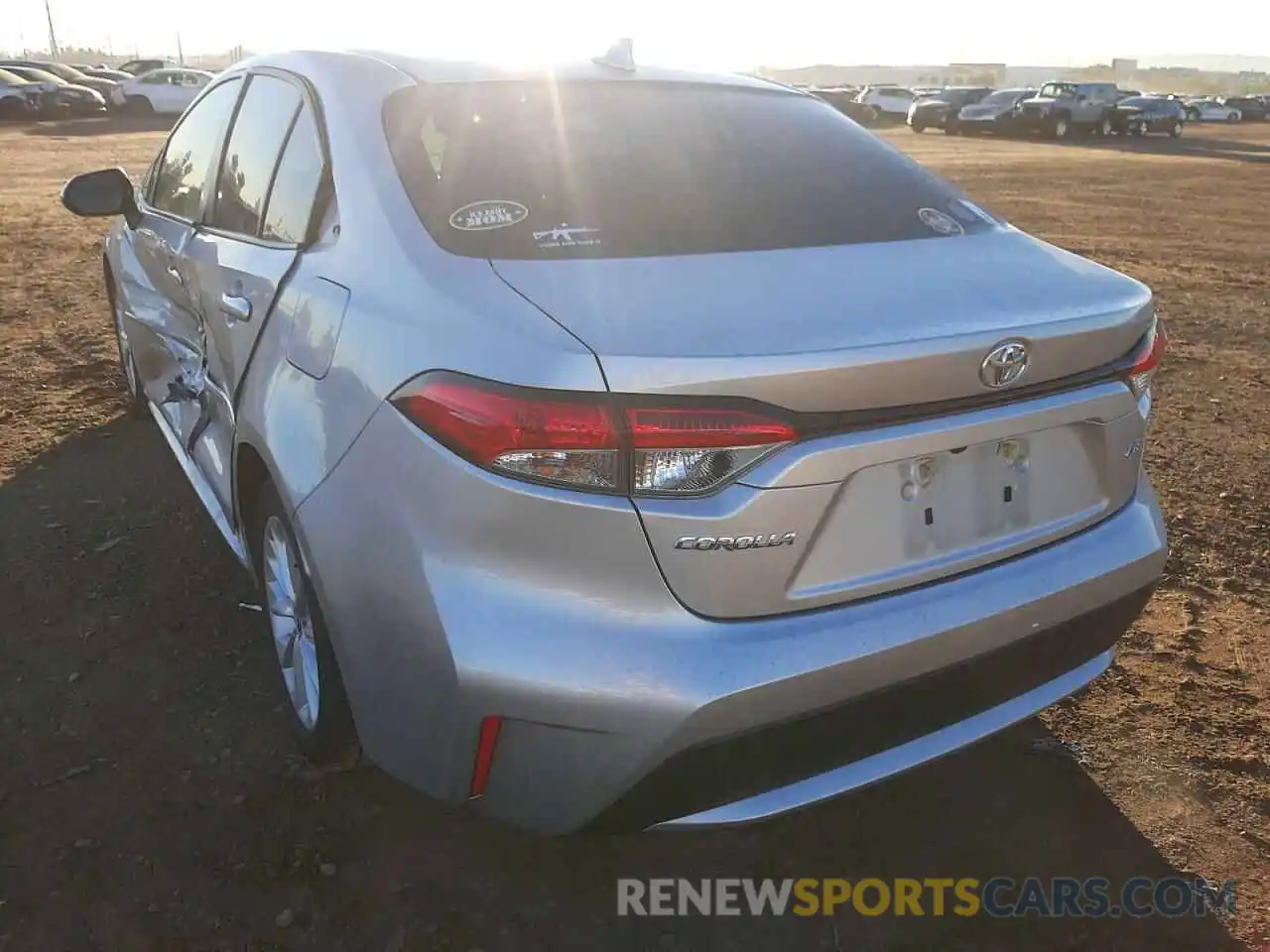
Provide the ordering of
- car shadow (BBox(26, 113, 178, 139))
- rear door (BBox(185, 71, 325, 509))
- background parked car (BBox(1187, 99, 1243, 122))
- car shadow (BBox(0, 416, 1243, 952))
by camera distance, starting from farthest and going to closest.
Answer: background parked car (BBox(1187, 99, 1243, 122)), car shadow (BBox(26, 113, 178, 139)), rear door (BBox(185, 71, 325, 509)), car shadow (BBox(0, 416, 1243, 952))

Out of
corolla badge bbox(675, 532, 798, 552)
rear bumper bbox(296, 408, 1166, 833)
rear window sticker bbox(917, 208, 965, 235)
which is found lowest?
rear bumper bbox(296, 408, 1166, 833)

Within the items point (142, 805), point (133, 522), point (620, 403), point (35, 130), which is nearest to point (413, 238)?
point (620, 403)

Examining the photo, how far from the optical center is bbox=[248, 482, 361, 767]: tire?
7.79ft

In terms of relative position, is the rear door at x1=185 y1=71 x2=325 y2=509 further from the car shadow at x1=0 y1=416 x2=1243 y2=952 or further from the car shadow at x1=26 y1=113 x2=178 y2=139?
the car shadow at x1=26 y1=113 x2=178 y2=139

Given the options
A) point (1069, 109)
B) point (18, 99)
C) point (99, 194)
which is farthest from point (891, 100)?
point (99, 194)

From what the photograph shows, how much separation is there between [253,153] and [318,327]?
1.00m

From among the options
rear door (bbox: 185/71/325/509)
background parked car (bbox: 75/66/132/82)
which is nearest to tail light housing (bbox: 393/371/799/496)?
rear door (bbox: 185/71/325/509)

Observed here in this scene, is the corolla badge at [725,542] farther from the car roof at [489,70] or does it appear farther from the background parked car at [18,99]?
the background parked car at [18,99]

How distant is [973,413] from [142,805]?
211 centimetres

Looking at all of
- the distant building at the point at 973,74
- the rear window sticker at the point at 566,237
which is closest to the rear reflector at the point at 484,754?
the rear window sticker at the point at 566,237

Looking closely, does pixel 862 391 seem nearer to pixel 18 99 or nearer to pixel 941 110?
pixel 18 99

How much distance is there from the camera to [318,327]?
2227mm

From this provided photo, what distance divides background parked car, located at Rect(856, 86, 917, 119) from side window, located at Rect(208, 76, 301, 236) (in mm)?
43072

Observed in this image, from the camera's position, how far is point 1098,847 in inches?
97.8
